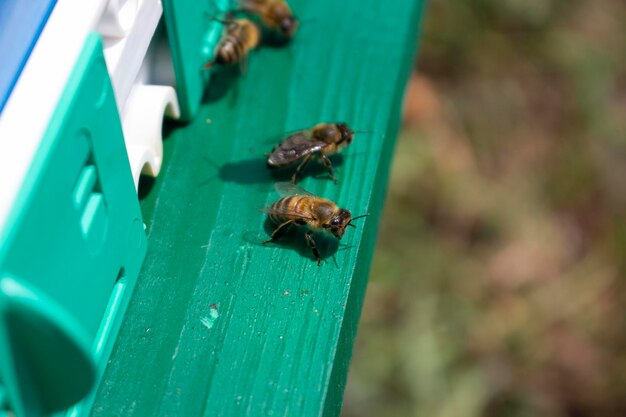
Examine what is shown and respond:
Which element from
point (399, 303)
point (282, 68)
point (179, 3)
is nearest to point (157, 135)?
point (179, 3)

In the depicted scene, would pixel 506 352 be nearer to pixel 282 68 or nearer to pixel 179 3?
pixel 282 68

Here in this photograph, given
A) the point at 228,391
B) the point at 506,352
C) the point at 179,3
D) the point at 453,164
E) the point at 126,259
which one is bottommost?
the point at 506,352

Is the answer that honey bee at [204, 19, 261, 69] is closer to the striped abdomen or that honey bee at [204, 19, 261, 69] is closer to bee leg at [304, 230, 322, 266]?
A: the striped abdomen

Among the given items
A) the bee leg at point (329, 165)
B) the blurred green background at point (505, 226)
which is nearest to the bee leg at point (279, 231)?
the bee leg at point (329, 165)

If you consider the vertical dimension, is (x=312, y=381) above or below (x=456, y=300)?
above

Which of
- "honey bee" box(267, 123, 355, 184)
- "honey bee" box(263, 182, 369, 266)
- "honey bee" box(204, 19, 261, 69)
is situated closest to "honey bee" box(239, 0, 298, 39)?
"honey bee" box(204, 19, 261, 69)

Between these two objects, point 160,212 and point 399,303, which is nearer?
point 160,212

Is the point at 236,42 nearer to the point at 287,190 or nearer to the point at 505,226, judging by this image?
the point at 287,190
